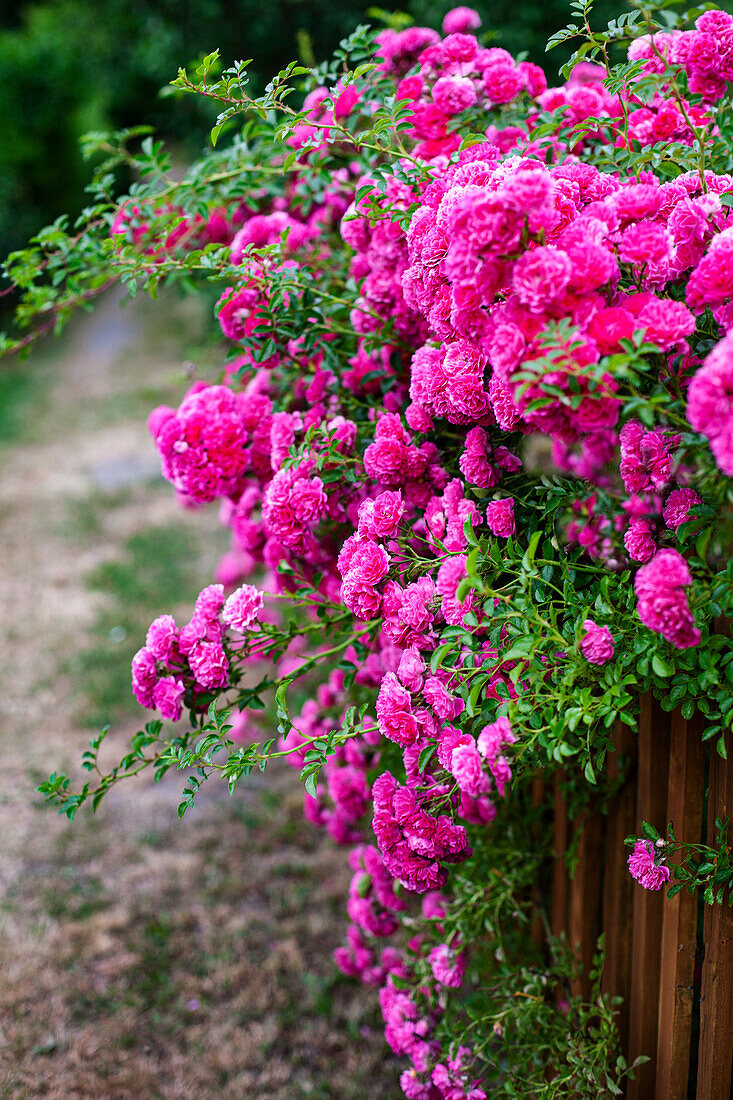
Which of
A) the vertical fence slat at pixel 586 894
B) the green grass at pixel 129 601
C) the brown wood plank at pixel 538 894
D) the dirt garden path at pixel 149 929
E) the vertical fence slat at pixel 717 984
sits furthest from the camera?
the green grass at pixel 129 601

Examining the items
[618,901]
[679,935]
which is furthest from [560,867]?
[679,935]

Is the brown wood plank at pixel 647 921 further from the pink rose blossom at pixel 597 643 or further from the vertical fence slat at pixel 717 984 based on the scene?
the pink rose blossom at pixel 597 643

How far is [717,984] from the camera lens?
1.36 metres

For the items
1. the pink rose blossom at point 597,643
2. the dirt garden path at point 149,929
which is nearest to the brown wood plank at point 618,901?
the pink rose blossom at point 597,643

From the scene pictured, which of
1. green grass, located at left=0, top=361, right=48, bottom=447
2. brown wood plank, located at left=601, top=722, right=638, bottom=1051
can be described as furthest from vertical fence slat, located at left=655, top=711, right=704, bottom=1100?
green grass, located at left=0, top=361, right=48, bottom=447

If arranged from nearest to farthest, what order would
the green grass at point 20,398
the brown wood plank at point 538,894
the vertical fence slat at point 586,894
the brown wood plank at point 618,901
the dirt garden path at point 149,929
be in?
the brown wood plank at point 618,901 → the vertical fence slat at point 586,894 → the brown wood plank at point 538,894 → the dirt garden path at point 149,929 → the green grass at point 20,398

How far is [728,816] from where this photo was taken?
132cm

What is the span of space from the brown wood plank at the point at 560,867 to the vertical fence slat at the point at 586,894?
2.0 inches

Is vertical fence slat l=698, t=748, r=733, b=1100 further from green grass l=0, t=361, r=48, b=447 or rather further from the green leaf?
green grass l=0, t=361, r=48, b=447

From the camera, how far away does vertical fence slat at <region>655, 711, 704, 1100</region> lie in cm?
140

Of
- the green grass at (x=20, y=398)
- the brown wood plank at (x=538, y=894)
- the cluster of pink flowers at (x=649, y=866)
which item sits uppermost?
the green grass at (x=20, y=398)

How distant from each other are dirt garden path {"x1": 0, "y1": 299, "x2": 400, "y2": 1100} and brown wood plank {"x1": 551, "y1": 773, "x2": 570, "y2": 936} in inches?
22.7

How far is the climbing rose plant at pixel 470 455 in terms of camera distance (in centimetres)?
108

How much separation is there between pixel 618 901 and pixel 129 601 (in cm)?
327
